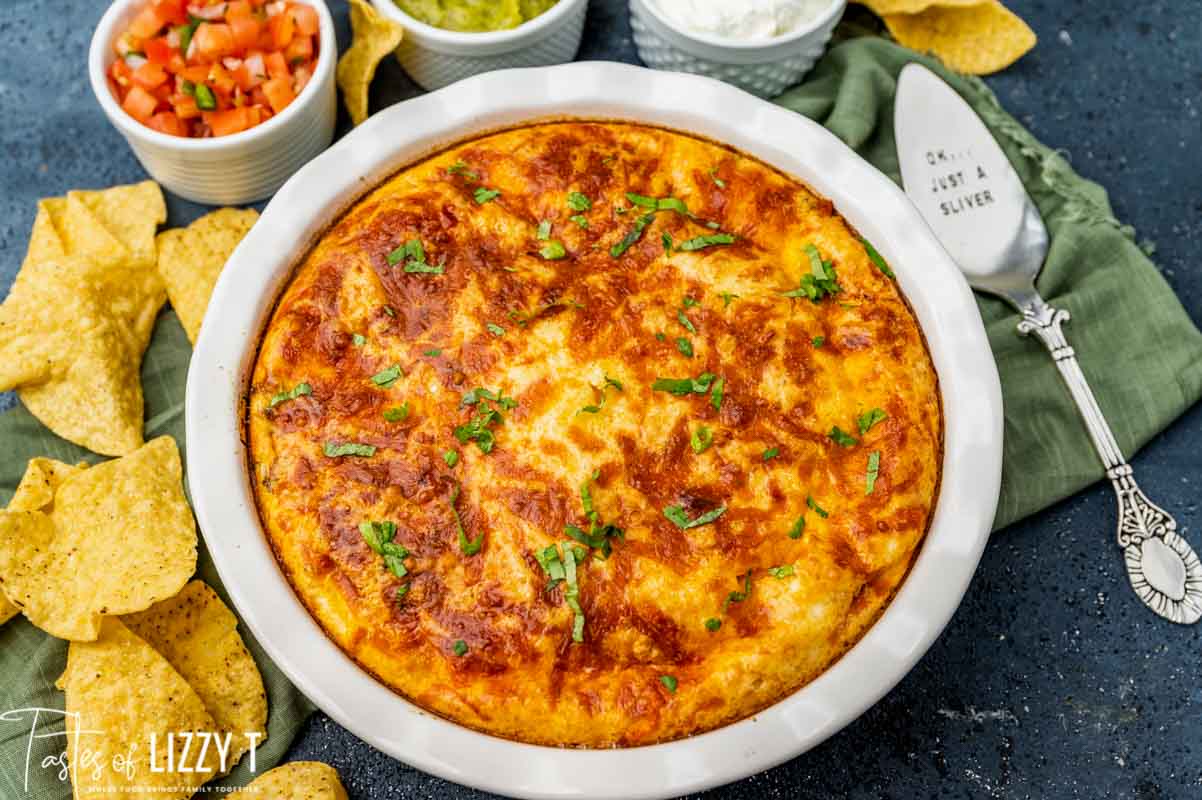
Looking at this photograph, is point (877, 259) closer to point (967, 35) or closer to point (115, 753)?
point (967, 35)

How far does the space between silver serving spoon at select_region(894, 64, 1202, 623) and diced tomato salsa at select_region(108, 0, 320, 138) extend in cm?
227

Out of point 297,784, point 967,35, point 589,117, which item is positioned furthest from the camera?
point 967,35

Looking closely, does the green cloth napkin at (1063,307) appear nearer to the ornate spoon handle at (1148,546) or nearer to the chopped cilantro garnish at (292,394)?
the ornate spoon handle at (1148,546)

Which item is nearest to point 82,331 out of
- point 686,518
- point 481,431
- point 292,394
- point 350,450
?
point 292,394

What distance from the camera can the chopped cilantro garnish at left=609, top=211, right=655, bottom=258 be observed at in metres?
3.49

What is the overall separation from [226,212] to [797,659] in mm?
2599

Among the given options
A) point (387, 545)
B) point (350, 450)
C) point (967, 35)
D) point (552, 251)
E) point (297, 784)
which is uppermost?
point (967, 35)

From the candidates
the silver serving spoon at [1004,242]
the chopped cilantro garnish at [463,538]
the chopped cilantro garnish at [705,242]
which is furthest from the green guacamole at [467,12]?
the chopped cilantro garnish at [463,538]

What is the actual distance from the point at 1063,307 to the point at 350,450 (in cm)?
261

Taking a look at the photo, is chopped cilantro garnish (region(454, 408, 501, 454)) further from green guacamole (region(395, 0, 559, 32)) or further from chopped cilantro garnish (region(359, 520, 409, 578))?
green guacamole (region(395, 0, 559, 32))

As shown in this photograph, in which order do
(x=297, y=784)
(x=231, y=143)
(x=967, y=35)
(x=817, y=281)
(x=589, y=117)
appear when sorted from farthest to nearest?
(x=967, y=35) → (x=231, y=143) → (x=589, y=117) → (x=297, y=784) → (x=817, y=281)

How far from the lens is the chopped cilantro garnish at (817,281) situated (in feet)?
11.3

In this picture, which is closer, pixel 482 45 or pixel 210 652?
pixel 210 652

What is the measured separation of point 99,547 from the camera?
368 centimetres
